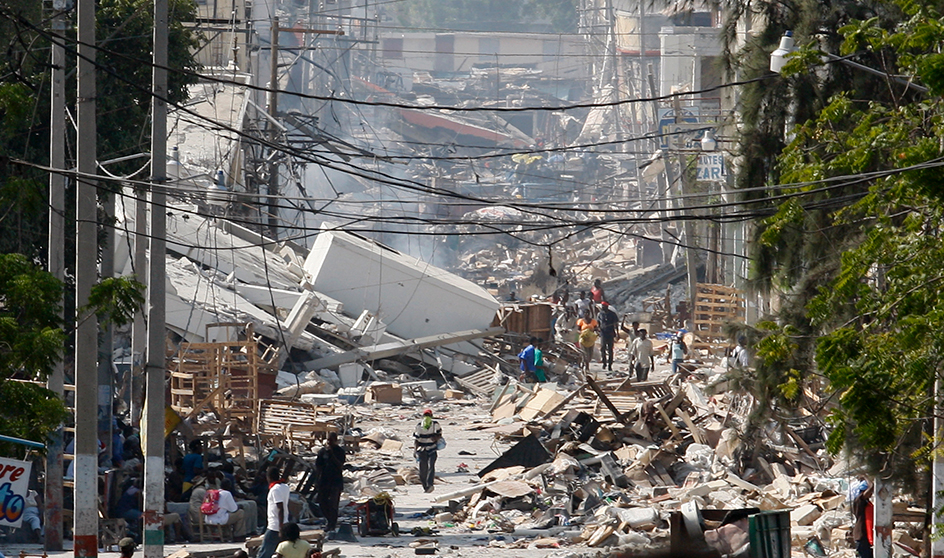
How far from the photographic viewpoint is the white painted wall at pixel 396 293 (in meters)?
31.0

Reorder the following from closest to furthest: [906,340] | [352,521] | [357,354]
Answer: [906,340], [352,521], [357,354]

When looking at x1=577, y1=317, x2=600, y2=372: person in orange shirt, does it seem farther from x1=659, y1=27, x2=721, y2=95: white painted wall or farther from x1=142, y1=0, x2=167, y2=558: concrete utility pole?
x1=659, y1=27, x2=721, y2=95: white painted wall

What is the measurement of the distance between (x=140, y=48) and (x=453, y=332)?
1429 centimetres

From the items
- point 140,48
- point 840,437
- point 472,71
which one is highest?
point 472,71

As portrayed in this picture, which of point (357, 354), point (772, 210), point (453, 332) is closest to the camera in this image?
point (772, 210)

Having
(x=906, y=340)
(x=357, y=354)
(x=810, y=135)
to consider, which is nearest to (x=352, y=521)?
(x=810, y=135)

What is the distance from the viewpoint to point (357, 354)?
27766 mm

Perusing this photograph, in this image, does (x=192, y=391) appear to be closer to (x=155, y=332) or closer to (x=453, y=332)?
(x=155, y=332)

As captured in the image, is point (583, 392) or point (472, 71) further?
point (472, 71)

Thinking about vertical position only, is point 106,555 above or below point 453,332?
below

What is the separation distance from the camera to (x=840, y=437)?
895 cm

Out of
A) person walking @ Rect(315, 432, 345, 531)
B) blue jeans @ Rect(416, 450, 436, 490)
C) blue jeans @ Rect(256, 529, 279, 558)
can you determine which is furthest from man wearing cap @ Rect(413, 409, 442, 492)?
blue jeans @ Rect(256, 529, 279, 558)

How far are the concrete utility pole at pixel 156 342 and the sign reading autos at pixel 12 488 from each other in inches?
129

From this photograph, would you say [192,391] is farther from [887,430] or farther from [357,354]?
[887,430]
